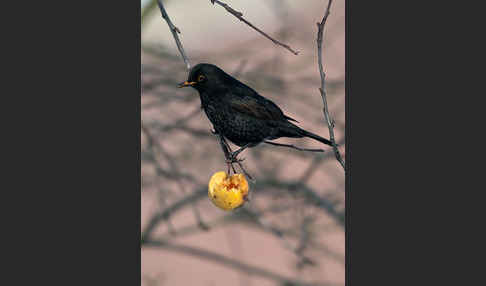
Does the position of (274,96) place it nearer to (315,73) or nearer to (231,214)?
(315,73)

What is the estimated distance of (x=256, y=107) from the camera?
2.57m

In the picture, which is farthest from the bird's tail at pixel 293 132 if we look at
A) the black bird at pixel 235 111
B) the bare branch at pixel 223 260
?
the bare branch at pixel 223 260

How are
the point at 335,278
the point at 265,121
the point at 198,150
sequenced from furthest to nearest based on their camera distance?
the point at 198,150, the point at 335,278, the point at 265,121

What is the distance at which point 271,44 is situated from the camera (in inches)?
117

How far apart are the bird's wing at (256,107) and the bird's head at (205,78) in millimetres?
100

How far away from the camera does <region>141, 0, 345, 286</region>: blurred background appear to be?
9.52 feet

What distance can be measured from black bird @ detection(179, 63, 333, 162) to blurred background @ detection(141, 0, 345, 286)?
0.25 metres

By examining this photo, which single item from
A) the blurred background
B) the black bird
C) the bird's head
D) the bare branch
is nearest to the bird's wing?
the black bird

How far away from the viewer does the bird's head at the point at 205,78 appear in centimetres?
253

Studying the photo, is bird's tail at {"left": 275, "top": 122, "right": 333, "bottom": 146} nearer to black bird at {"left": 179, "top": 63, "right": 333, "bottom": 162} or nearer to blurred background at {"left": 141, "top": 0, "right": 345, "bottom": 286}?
black bird at {"left": 179, "top": 63, "right": 333, "bottom": 162}

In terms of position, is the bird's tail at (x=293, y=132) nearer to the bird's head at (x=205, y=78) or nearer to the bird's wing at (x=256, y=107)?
the bird's wing at (x=256, y=107)

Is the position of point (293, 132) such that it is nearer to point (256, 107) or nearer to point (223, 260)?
point (256, 107)

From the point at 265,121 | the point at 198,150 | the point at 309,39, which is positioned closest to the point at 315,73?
the point at 309,39

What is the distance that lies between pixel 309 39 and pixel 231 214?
102cm
